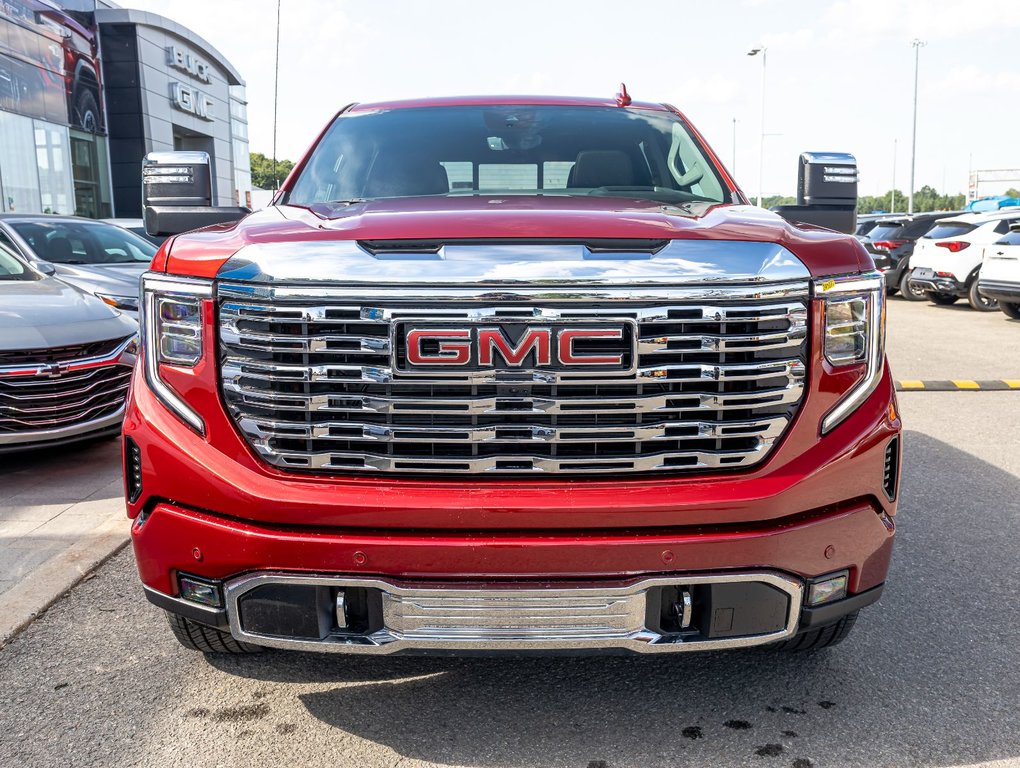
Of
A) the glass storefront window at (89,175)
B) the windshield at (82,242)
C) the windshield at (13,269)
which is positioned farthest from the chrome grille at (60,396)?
the glass storefront window at (89,175)

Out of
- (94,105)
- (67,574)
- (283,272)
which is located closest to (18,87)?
(94,105)

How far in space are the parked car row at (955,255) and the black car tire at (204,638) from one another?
13.3 metres

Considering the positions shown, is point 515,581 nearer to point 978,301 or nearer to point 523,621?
point 523,621

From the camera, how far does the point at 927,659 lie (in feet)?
10.5

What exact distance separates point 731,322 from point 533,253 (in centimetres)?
53

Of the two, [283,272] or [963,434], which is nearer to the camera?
[283,272]

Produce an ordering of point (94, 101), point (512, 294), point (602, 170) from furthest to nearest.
Result: point (94, 101) → point (602, 170) → point (512, 294)

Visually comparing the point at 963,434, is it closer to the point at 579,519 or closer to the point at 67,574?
the point at 579,519

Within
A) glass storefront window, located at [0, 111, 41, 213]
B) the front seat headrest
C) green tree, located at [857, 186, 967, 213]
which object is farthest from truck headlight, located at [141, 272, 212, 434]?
green tree, located at [857, 186, 967, 213]

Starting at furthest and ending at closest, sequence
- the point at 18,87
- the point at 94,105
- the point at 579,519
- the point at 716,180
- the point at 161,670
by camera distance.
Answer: the point at 94,105, the point at 18,87, the point at 716,180, the point at 161,670, the point at 579,519

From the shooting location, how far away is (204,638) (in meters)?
2.95

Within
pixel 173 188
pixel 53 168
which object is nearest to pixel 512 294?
pixel 173 188

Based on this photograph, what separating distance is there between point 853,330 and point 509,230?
0.95 metres

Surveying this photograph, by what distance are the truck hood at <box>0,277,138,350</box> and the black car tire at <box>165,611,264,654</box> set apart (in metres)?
3.29
